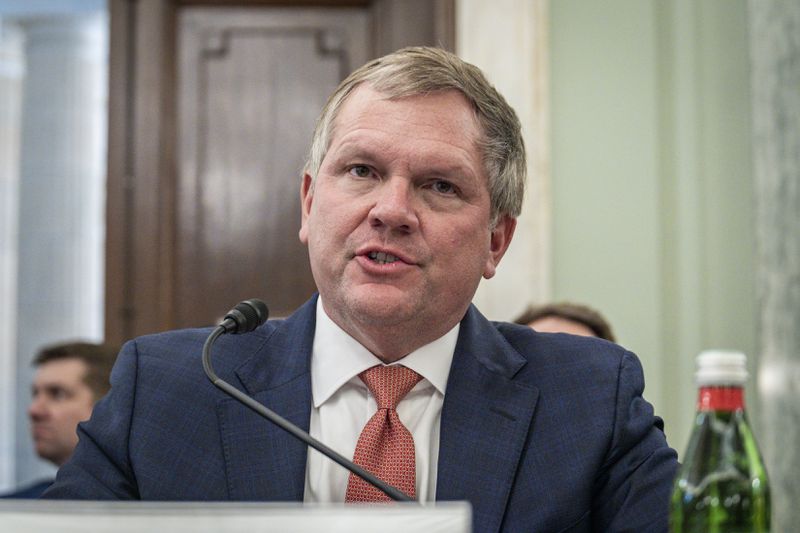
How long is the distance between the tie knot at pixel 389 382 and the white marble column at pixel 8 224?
5.16 meters

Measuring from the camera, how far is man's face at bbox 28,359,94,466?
146 inches

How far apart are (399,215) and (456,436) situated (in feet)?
1.12

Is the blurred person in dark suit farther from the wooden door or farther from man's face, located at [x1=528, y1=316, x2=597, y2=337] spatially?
the wooden door

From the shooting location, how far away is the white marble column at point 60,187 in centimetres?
622

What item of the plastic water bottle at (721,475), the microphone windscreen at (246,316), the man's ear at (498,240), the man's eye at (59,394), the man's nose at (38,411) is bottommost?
the man's nose at (38,411)

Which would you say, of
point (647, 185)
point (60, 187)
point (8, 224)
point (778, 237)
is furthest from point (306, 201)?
point (8, 224)

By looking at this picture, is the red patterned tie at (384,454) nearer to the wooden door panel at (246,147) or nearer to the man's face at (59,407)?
the man's face at (59,407)

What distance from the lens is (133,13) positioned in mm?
4141

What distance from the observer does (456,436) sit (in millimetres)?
1658

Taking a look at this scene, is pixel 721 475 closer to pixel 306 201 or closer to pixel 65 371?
pixel 306 201

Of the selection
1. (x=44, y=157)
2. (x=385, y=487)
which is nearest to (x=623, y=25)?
(x=385, y=487)

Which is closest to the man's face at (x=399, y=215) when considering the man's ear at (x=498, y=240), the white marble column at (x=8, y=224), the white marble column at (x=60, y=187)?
the man's ear at (x=498, y=240)

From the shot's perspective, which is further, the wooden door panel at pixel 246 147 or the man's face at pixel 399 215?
the wooden door panel at pixel 246 147

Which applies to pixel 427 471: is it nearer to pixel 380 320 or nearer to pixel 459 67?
pixel 380 320
